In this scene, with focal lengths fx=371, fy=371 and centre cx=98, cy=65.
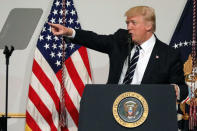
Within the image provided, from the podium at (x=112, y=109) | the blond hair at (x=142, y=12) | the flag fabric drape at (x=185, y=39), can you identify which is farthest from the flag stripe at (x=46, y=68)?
the podium at (x=112, y=109)

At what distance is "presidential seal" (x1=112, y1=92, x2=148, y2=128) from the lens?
70.1 inches

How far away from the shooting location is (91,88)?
72.7 inches

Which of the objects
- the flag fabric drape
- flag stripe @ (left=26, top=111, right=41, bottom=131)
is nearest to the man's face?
the flag fabric drape

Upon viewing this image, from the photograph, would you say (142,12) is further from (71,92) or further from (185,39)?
(71,92)

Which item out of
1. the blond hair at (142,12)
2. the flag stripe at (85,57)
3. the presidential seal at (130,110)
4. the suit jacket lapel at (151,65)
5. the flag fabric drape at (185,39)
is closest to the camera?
the presidential seal at (130,110)

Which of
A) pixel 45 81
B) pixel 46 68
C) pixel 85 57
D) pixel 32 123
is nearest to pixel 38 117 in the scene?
pixel 32 123

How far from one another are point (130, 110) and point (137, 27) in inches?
40.7

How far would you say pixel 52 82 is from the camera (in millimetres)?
3781

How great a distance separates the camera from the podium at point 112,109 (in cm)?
178

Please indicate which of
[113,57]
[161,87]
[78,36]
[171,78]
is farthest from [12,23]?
[161,87]

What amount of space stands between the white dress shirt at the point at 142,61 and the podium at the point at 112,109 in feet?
2.22

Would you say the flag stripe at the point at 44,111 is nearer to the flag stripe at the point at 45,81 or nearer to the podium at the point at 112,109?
the flag stripe at the point at 45,81

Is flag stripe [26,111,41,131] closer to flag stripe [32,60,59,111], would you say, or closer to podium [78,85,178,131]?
flag stripe [32,60,59,111]

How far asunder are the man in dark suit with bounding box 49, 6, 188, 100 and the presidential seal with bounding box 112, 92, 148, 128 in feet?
2.01
